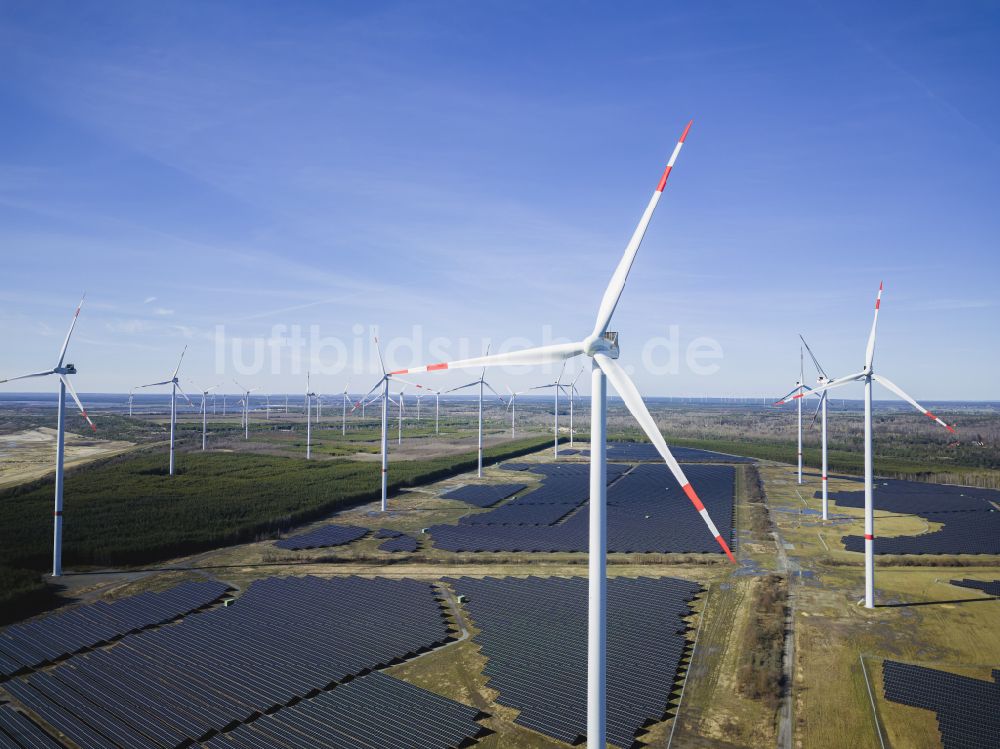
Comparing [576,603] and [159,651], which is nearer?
[159,651]

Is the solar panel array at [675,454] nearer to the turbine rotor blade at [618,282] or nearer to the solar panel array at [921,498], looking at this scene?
the solar panel array at [921,498]

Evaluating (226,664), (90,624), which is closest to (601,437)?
(226,664)

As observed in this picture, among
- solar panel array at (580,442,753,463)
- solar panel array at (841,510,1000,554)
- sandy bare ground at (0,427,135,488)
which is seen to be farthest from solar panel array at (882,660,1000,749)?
sandy bare ground at (0,427,135,488)

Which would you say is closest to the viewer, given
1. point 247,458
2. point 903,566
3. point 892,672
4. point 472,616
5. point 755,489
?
point 892,672

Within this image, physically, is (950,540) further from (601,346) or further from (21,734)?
(21,734)

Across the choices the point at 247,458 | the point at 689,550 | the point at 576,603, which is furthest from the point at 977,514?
the point at 247,458

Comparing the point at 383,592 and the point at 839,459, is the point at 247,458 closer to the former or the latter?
the point at 383,592

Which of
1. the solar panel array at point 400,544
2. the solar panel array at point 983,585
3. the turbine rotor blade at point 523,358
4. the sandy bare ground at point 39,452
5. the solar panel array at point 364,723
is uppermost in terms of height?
the turbine rotor blade at point 523,358

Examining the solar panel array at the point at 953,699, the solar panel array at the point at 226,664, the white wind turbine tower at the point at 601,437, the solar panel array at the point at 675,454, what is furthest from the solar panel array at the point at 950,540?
the solar panel array at the point at 675,454
